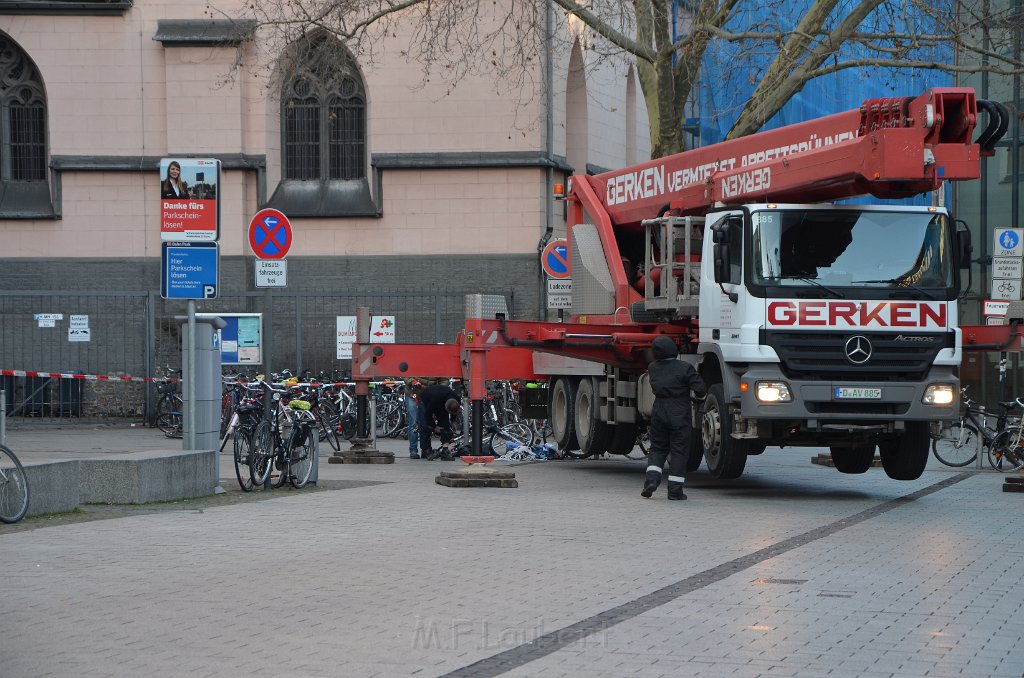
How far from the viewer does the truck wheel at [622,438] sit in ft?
62.0

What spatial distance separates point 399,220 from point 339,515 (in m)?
17.6

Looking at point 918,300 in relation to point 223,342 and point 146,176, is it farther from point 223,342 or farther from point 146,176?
point 146,176

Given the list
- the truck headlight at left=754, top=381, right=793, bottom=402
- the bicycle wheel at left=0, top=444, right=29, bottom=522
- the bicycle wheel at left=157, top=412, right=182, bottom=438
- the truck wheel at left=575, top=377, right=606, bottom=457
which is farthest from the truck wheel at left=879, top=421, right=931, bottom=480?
the bicycle wheel at left=157, top=412, right=182, bottom=438

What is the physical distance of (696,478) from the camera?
59.4 feet

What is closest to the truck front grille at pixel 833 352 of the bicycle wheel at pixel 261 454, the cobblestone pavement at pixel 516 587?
the cobblestone pavement at pixel 516 587

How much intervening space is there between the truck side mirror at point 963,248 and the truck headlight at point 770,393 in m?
2.17

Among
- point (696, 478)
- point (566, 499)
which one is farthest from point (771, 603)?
point (696, 478)

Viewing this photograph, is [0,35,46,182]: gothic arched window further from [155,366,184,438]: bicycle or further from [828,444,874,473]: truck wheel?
[828,444,874,473]: truck wheel

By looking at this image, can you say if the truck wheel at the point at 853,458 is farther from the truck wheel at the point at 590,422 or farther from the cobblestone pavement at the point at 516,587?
the truck wheel at the point at 590,422

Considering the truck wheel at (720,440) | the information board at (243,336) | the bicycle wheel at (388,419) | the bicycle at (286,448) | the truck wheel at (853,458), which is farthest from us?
the information board at (243,336)

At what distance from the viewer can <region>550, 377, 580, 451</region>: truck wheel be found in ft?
66.1

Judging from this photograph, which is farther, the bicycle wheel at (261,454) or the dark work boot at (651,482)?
the bicycle wheel at (261,454)

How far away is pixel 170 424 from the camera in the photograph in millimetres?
26016

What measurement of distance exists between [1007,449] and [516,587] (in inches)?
485
